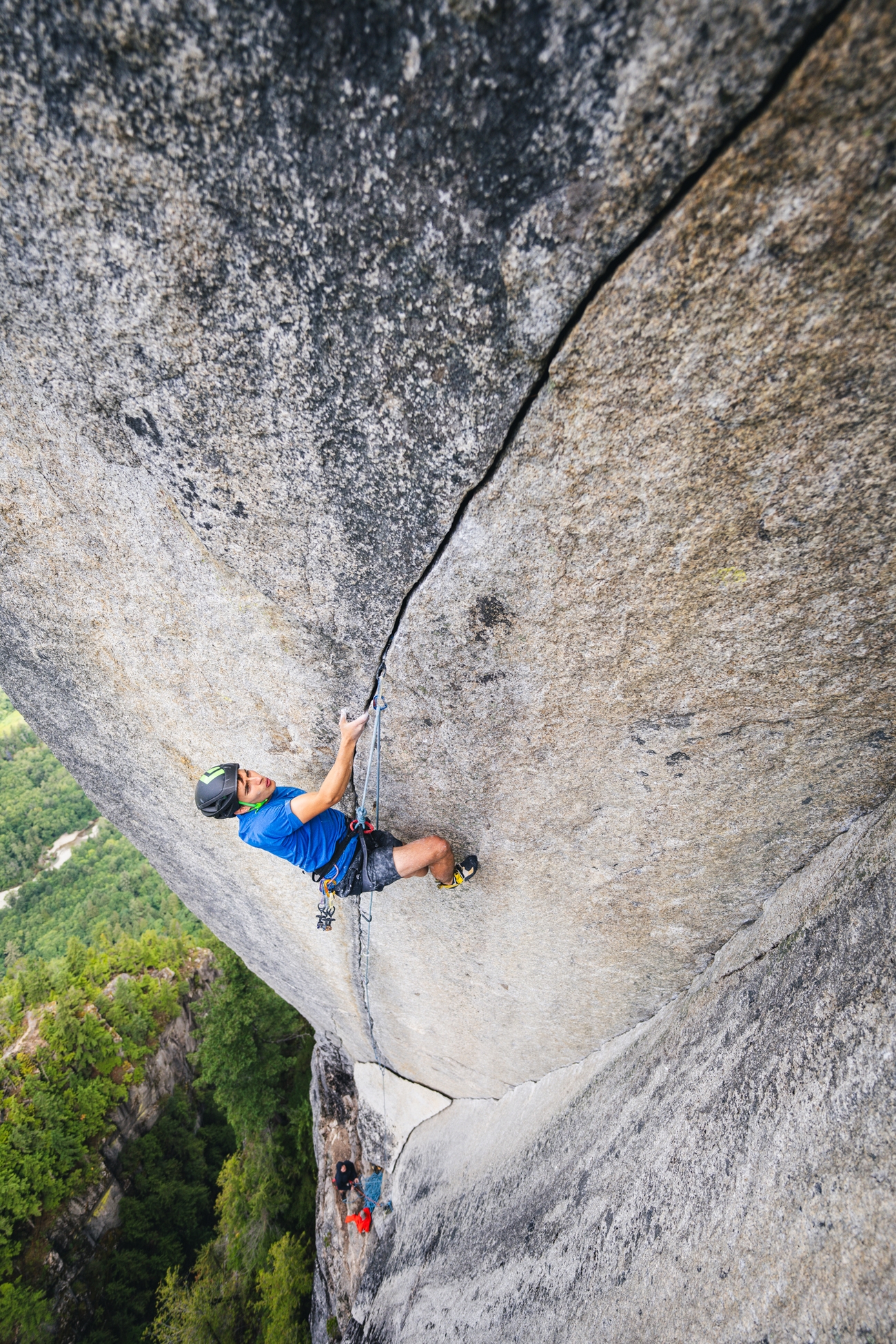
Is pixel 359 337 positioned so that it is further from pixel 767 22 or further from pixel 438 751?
pixel 438 751

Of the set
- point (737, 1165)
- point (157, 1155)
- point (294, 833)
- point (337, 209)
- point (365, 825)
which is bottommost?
point (157, 1155)

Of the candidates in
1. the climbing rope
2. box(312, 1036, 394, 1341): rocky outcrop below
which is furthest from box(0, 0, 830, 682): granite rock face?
box(312, 1036, 394, 1341): rocky outcrop below

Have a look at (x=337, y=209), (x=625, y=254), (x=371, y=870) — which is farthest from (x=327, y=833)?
(x=625, y=254)

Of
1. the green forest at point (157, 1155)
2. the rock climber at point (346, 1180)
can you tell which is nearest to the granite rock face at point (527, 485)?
the rock climber at point (346, 1180)

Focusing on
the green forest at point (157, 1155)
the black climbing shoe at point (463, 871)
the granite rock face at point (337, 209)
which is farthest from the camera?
the green forest at point (157, 1155)

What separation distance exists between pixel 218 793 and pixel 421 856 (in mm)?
1057

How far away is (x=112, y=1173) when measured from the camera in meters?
16.4

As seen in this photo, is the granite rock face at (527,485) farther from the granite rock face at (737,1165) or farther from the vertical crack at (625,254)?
the granite rock face at (737,1165)

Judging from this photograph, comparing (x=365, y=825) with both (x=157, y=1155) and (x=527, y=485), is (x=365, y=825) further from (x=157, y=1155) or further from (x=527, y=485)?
(x=157, y=1155)

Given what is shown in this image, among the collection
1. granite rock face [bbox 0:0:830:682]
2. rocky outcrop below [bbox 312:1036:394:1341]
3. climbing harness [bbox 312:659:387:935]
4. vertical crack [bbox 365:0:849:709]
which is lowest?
rocky outcrop below [bbox 312:1036:394:1341]

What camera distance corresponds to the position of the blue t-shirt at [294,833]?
266 cm

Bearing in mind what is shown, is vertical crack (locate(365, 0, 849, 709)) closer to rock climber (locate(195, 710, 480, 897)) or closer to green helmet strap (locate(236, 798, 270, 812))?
rock climber (locate(195, 710, 480, 897))

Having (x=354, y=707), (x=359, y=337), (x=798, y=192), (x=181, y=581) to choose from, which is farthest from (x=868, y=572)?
(x=181, y=581)

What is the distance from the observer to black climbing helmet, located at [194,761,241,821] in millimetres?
2605
